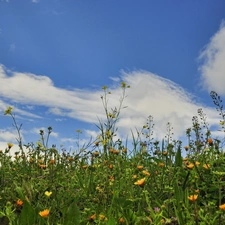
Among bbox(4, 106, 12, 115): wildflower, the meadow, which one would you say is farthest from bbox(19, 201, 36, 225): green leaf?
bbox(4, 106, 12, 115): wildflower

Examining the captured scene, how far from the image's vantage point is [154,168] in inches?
167

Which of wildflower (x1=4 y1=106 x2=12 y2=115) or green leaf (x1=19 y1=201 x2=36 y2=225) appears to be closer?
green leaf (x1=19 y1=201 x2=36 y2=225)

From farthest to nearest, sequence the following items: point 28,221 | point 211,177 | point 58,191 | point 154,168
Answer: point 154,168, point 58,191, point 211,177, point 28,221

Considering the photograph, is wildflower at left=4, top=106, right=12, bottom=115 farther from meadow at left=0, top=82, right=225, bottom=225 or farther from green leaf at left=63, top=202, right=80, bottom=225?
green leaf at left=63, top=202, right=80, bottom=225

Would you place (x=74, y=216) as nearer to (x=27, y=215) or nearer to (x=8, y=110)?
(x=27, y=215)

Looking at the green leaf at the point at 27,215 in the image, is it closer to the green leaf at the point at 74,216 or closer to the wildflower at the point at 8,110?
the green leaf at the point at 74,216

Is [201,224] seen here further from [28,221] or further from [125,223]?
[28,221]

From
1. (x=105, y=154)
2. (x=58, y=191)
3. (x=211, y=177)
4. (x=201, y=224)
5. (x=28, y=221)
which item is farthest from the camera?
(x=105, y=154)

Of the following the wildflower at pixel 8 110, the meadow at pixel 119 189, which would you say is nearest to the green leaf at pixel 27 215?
the meadow at pixel 119 189

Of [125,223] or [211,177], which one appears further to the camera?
[211,177]

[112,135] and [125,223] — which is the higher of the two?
[112,135]

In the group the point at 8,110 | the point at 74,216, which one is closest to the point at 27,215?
the point at 74,216

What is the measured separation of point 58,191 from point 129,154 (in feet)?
4.59

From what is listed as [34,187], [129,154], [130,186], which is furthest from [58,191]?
[129,154]
